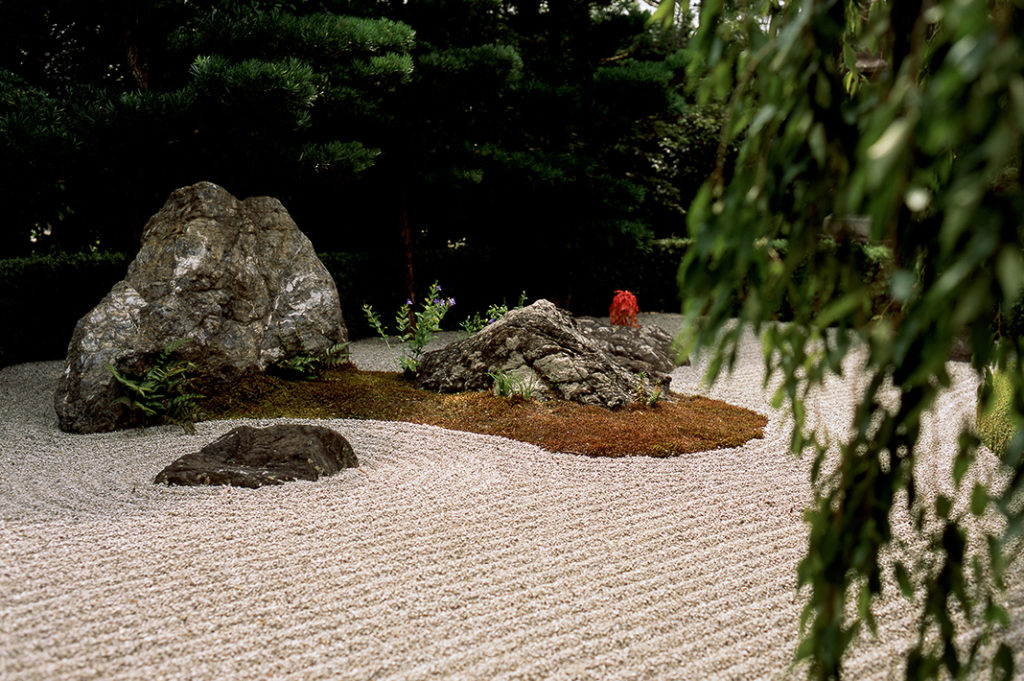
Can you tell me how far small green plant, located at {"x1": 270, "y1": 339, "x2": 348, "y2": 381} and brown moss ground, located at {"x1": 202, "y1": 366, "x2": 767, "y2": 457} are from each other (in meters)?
0.09

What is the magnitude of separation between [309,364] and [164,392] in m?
1.05

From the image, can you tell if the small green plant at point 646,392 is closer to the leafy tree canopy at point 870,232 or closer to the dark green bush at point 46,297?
the leafy tree canopy at point 870,232

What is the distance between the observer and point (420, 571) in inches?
111

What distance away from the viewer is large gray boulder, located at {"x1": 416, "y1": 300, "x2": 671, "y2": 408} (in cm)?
533

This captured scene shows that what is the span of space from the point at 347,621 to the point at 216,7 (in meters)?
5.44

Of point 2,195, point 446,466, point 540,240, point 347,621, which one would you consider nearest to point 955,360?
point 540,240

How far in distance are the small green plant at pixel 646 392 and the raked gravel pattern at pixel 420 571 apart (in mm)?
1156

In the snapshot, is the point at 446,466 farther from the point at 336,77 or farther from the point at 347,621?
the point at 336,77

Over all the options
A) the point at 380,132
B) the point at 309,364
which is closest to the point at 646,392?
the point at 309,364

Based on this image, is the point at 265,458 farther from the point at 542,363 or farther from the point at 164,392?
the point at 542,363

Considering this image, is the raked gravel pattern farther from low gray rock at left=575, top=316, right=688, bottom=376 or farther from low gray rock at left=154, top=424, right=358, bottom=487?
low gray rock at left=575, top=316, right=688, bottom=376

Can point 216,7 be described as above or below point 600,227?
above

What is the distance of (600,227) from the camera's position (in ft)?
28.8

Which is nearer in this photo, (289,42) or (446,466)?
(446,466)
